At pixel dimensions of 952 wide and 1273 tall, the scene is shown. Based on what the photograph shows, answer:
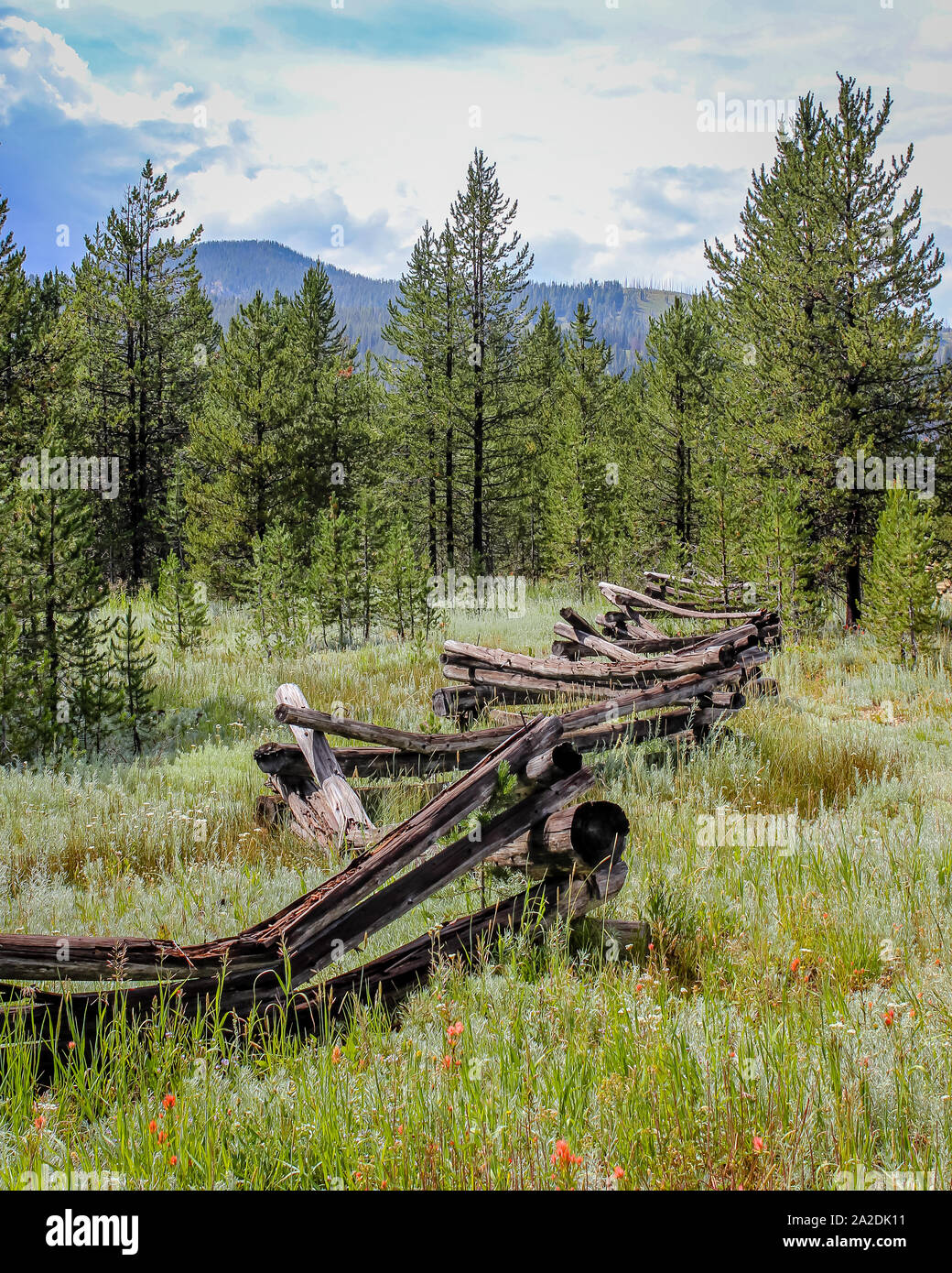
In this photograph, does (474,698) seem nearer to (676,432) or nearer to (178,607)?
(178,607)

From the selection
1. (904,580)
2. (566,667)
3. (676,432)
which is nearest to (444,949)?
(566,667)

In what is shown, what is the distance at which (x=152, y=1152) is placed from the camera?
6.79 ft

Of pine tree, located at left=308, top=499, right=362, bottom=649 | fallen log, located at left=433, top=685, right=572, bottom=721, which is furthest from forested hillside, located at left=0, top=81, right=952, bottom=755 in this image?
fallen log, located at left=433, top=685, right=572, bottom=721

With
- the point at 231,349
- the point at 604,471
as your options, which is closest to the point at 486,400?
the point at 604,471

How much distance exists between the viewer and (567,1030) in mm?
2732

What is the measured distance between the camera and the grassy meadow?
2111 millimetres

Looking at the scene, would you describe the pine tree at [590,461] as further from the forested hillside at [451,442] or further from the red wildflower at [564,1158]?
the red wildflower at [564,1158]

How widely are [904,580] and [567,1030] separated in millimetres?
11598

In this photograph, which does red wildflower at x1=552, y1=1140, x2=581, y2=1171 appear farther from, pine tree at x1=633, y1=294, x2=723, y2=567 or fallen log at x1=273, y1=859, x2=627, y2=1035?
pine tree at x1=633, y1=294, x2=723, y2=567

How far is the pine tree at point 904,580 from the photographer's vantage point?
12.0 meters

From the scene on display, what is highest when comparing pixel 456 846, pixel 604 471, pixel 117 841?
pixel 604 471

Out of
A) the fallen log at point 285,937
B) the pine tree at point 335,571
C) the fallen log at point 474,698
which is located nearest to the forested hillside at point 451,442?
the pine tree at point 335,571

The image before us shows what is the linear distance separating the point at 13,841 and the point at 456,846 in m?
3.64
